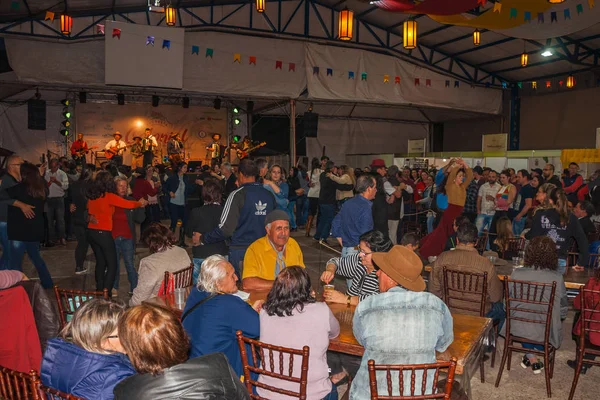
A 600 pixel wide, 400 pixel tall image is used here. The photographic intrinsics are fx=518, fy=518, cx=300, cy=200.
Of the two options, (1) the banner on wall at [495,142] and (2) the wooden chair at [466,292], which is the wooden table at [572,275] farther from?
(1) the banner on wall at [495,142]

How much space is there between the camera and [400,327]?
7.39ft

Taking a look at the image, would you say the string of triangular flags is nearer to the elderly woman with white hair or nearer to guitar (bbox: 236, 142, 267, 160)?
the elderly woman with white hair

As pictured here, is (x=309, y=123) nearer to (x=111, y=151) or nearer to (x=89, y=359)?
(x=111, y=151)

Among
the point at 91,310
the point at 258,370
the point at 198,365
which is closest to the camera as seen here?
the point at 198,365

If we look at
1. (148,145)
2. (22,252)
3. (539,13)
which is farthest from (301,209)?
(148,145)

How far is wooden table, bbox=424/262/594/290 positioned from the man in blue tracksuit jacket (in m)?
1.50

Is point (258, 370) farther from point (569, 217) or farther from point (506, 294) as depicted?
point (569, 217)

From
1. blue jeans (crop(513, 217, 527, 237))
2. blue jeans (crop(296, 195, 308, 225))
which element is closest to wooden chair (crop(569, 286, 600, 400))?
blue jeans (crop(513, 217, 527, 237))

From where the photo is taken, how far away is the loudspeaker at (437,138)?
2172 cm

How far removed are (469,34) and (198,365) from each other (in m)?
15.1

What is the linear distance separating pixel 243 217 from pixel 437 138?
→ 61.6 feet

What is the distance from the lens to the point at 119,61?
39.1 feet

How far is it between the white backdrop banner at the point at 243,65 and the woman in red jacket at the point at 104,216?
8202mm

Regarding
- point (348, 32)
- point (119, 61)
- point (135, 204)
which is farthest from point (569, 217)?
point (119, 61)
